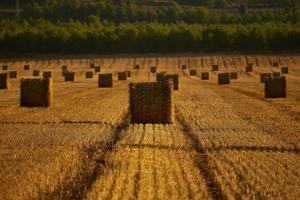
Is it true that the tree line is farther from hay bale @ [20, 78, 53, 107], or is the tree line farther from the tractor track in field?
the tractor track in field

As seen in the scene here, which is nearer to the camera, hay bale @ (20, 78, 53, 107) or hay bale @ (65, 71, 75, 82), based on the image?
hay bale @ (20, 78, 53, 107)

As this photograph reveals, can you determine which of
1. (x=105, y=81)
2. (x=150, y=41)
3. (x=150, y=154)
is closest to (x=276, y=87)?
(x=105, y=81)

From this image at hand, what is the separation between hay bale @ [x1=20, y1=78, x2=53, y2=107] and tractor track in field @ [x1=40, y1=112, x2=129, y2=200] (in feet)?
36.9

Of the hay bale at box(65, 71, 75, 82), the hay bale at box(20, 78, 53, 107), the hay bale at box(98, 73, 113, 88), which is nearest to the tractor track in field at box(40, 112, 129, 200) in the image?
the hay bale at box(20, 78, 53, 107)

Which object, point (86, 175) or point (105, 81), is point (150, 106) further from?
point (105, 81)

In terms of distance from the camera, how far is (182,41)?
13038cm

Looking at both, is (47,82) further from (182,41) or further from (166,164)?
(182,41)

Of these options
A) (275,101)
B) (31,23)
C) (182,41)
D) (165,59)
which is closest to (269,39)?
(182,41)

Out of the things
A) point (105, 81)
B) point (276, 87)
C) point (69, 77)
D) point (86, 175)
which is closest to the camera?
point (86, 175)

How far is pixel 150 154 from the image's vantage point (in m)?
16.6

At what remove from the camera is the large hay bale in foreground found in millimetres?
23141

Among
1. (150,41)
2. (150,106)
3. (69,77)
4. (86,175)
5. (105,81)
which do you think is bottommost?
(69,77)

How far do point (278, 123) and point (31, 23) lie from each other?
553 feet

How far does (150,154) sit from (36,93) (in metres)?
14.3
